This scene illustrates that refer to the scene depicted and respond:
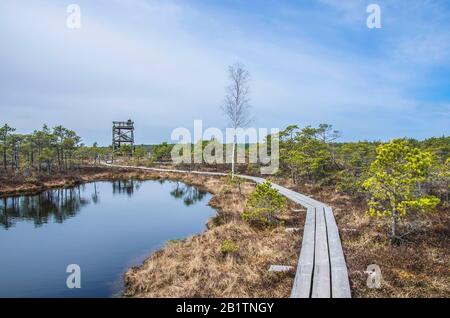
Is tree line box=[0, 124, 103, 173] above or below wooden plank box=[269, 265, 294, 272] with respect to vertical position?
above

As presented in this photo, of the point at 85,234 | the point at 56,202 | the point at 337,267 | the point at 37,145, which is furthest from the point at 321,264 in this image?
the point at 37,145

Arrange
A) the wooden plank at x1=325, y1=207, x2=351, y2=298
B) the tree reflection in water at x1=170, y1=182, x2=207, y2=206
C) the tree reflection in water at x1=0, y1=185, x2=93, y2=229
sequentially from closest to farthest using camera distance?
the wooden plank at x1=325, y1=207, x2=351, y2=298 < the tree reflection in water at x1=0, y1=185, x2=93, y2=229 < the tree reflection in water at x1=170, y1=182, x2=207, y2=206

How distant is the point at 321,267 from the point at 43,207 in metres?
24.4

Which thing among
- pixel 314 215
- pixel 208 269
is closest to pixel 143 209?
pixel 314 215

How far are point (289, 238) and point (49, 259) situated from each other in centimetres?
1047

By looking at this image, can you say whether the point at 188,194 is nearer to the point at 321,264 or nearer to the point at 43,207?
the point at 43,207

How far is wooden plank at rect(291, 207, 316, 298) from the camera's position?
7.78 meters

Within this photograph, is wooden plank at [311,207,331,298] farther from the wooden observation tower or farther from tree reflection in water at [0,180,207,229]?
the wooden observation tower

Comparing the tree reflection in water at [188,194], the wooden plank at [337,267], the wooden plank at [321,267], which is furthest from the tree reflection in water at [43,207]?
the wooden plank at [337,267]

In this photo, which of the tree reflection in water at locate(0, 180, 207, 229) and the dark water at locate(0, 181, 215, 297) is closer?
the dark water at locate(0, 181, 215, 297)

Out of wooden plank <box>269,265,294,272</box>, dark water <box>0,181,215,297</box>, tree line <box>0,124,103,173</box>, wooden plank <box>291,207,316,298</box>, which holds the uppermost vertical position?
tree line <box>0,124,103,173</box>

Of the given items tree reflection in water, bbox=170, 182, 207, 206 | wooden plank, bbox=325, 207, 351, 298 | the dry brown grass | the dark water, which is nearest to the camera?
wooden plank, bbox=325, 207, 351, 298

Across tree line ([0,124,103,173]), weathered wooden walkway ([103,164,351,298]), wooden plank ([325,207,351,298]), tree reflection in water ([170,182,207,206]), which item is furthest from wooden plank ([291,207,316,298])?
tree line ([0,124,103,173])
